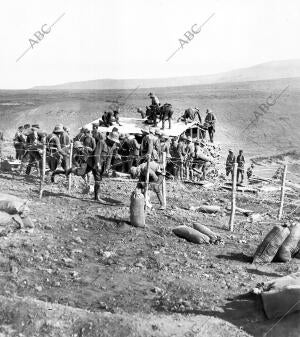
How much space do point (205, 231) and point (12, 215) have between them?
3.93 meters

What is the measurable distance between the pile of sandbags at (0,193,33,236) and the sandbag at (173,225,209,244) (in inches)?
117

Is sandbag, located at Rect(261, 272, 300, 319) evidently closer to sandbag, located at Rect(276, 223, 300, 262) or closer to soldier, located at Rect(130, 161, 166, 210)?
sandbag, located at Rect(276, 223, 300, 262)

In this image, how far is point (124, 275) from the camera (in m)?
8.84

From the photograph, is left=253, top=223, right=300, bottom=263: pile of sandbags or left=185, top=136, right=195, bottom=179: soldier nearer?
left=253, top=223, right=300, bottom=263: pile of sandbags

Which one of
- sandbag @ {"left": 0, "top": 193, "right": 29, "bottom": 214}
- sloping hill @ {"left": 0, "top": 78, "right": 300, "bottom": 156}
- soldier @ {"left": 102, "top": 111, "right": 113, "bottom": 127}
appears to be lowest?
sloping hill @ {"left": 0, "top": 78, "right": 300, "bottom": 156}

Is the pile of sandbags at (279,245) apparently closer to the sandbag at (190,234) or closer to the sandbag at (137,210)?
the sandbag at (190,234)

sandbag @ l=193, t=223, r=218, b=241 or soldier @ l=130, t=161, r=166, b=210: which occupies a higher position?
soldier @ l=130, t=161, r=166, b=210

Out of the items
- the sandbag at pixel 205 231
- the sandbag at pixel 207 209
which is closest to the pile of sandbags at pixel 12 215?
the sandbag at pixel 205 231

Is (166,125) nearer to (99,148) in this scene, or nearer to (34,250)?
(99,148)

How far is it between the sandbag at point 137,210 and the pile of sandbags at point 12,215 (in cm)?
204

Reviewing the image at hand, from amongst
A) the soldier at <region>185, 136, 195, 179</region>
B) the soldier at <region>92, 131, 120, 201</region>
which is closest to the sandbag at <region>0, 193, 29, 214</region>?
the soldier at <region>92, 131, 120, 201</region>

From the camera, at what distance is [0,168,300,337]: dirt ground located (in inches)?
279

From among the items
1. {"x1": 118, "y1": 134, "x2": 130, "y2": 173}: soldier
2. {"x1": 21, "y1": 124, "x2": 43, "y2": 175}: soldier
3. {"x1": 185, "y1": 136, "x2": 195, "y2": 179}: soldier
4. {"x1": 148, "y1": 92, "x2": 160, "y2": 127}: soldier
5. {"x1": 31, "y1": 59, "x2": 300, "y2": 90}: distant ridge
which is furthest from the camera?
{"x1": 31, "y1": 59, "x2": 300, "y2": 90}: distant ridge

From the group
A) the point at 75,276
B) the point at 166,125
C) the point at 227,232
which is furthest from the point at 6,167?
the point at 75,276
